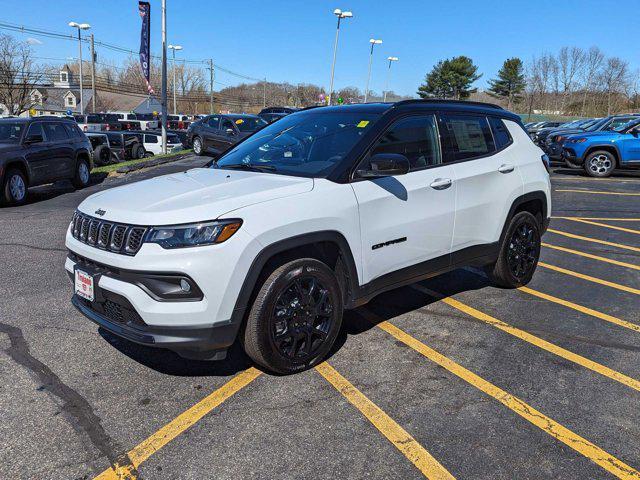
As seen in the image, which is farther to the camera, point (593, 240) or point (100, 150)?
point (100, 150)

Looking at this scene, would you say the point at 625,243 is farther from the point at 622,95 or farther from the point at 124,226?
the point at 622,95

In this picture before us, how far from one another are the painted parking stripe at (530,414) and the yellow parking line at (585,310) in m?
1.78

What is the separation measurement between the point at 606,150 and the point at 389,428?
14.6 m

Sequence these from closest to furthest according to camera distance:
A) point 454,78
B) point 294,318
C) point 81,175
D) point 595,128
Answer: point 294,318, point 81,175, point 595,128, point 454,78

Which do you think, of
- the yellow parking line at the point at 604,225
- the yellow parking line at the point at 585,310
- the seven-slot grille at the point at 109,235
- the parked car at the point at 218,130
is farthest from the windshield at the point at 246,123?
the seven-slot grille at the point at 109,235

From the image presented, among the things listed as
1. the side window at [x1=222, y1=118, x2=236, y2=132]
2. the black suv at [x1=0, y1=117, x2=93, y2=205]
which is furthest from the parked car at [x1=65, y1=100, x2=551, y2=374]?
the side window at [x1=222, y1=118, x2=236, y2=132]

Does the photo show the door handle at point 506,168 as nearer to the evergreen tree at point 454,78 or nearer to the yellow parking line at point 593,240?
the yellow parking line at point 593,240

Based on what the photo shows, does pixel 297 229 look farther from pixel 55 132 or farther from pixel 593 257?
pixel 55 132

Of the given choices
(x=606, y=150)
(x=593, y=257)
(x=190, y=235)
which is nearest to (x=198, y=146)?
(x=606, y=150)

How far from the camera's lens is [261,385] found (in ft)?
11.0

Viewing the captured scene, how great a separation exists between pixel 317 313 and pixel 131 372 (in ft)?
4.29

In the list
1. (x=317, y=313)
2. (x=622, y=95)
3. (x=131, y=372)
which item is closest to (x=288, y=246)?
(x=317, y=313)

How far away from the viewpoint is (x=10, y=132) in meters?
10.6

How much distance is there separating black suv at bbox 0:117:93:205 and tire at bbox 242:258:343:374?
28.9 feet
